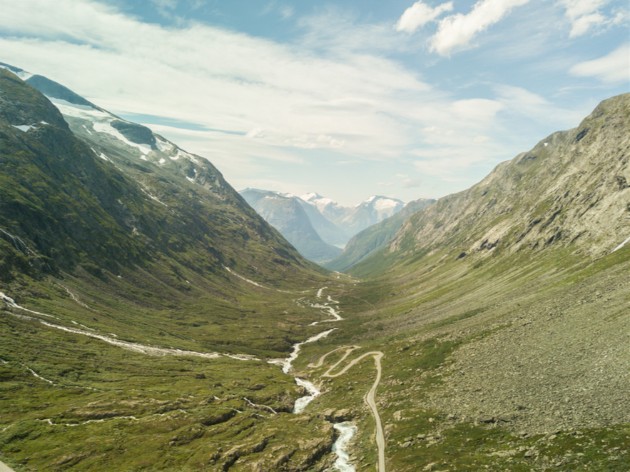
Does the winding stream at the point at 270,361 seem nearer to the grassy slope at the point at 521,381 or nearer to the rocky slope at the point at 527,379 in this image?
the grassy slope at the point at 521,381

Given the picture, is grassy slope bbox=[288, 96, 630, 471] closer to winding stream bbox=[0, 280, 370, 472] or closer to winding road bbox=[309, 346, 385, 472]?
winding road bbox=[309, 346, 385, 472]

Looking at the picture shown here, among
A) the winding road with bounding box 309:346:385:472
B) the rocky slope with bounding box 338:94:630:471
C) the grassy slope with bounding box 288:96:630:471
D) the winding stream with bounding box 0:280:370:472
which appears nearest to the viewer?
the rocky slope with bounding box 338:94:630:471

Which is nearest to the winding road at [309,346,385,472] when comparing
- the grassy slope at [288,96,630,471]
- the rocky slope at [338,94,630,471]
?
the grassy slope at [288,96,630,471]

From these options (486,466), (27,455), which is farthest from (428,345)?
(27,455)

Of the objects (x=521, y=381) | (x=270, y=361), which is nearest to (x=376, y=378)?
(x=521, y=381)

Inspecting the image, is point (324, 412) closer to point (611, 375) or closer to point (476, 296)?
point (611, 375)

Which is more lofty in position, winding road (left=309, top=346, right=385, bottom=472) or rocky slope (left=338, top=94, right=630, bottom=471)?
rocky slope (left=338, top=94, right=630, bottom=471)

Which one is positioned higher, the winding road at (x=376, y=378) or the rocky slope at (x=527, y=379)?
the rocky slope at (x=527, y=379)

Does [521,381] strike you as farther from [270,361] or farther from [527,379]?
[270,361]

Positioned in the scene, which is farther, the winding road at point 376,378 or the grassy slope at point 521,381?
the winding road at point 376,378

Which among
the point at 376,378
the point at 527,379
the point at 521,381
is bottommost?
the point at 376,378

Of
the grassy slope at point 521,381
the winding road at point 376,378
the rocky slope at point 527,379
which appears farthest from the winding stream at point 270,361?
the rocky slope at point 527,379
